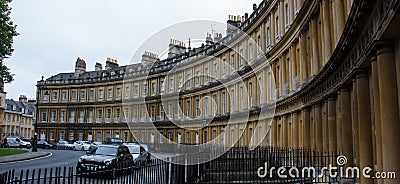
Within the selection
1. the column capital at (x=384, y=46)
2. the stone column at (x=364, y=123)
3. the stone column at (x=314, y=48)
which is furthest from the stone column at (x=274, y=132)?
the column capital at (x=384, y=46)

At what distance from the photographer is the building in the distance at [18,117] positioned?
287ft

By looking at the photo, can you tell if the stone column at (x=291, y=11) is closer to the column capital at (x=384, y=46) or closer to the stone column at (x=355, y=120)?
the stone column at (x=355, y=120)

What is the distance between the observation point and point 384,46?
8.62m

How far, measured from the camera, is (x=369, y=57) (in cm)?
976

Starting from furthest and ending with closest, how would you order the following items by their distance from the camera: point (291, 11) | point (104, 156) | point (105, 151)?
point (291, 11) < point (105, 151) < point (104, 156)

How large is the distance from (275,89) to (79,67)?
5130cm

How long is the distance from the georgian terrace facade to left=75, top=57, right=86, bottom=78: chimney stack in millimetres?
198

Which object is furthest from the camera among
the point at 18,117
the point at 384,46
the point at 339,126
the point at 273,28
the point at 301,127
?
the point at 18,117

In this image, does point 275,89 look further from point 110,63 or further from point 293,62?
point 110,63

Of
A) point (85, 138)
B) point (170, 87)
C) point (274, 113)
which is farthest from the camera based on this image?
point (85, 138)

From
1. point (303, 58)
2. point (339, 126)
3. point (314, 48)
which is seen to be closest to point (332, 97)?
point (339, 126)

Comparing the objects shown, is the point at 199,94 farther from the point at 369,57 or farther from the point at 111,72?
the point at 369,57

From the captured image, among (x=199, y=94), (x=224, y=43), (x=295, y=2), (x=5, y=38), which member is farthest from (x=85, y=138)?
(x=295, y=2)

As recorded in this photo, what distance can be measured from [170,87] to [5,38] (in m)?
30.5
